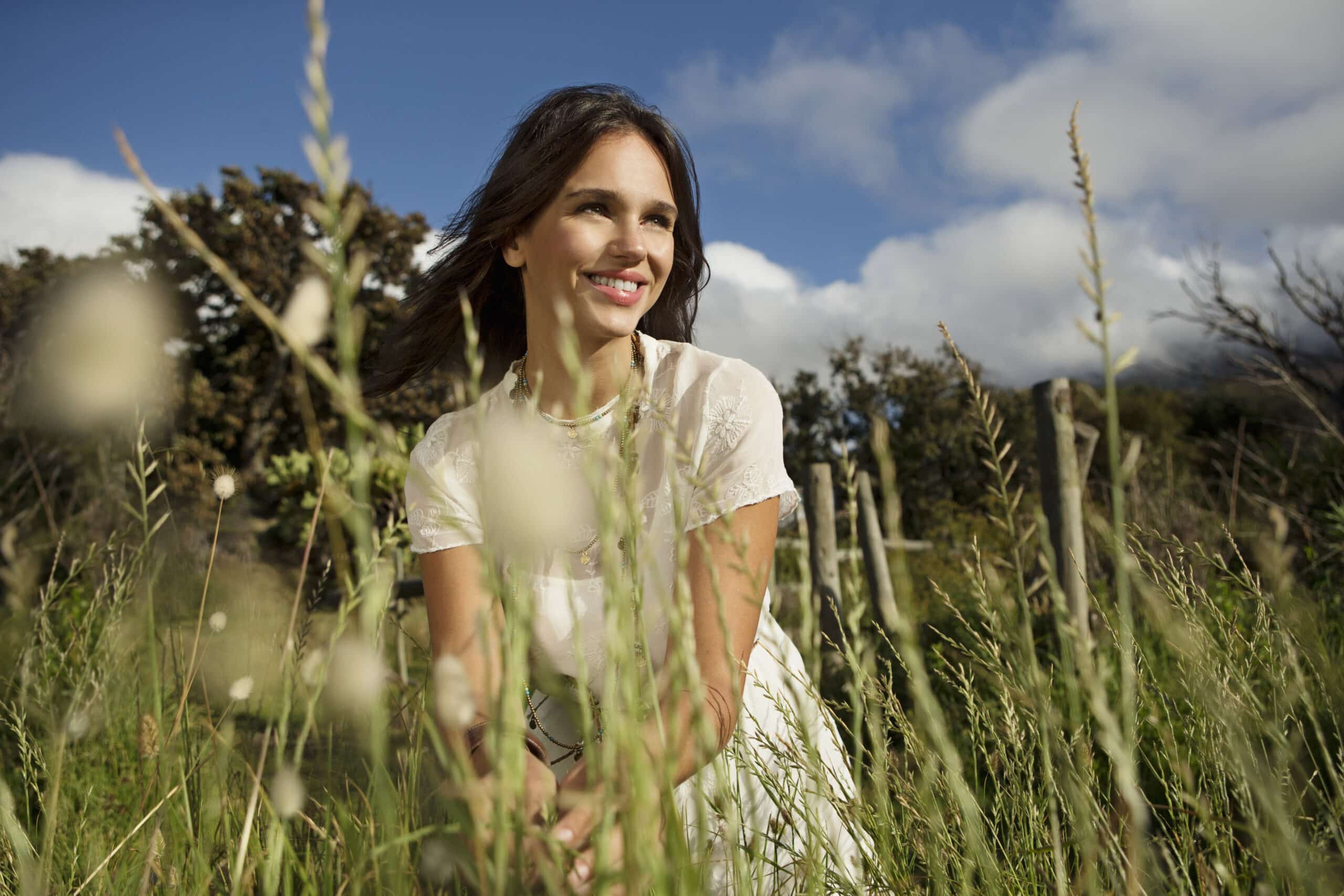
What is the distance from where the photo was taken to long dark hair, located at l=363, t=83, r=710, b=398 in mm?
2629

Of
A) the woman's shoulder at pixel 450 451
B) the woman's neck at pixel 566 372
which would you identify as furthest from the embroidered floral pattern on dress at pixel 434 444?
the woman's neck at pixel 566 372

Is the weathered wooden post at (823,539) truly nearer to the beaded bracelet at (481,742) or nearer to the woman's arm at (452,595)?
the woman's arm at (452,595)

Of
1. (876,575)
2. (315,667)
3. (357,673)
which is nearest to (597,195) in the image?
(315,667)

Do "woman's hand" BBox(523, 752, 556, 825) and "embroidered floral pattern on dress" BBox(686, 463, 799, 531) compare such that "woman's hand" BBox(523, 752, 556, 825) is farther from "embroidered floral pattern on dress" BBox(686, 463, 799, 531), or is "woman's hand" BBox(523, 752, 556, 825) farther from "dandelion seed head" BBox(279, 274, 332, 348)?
"dandelion seed head" BBox(279, 274, 332, 348)

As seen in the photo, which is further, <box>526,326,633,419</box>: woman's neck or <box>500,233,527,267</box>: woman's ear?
<box>500,233,527,267</box>: woman's ear

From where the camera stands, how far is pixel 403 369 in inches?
116

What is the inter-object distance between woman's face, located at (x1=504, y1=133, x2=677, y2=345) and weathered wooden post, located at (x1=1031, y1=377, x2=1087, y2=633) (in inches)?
146

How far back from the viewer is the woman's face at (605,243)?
2465mm

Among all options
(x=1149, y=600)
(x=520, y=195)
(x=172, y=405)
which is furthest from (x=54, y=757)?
(x=172, y=405)

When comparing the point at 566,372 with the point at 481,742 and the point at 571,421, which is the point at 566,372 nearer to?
the point at 571,421

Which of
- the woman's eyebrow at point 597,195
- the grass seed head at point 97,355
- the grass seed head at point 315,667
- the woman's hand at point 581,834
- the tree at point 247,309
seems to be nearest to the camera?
the grass seed head at point 315,667

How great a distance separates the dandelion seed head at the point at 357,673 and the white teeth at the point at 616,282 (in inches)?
63.0

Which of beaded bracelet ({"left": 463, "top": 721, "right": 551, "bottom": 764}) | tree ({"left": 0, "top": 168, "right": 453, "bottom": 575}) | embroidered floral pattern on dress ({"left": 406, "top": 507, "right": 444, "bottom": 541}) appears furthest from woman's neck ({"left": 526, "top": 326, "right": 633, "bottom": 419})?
tree ({"left": 0, "top": 168, "right": 453, "bottom": 575})

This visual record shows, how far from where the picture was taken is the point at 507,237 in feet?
9.16
